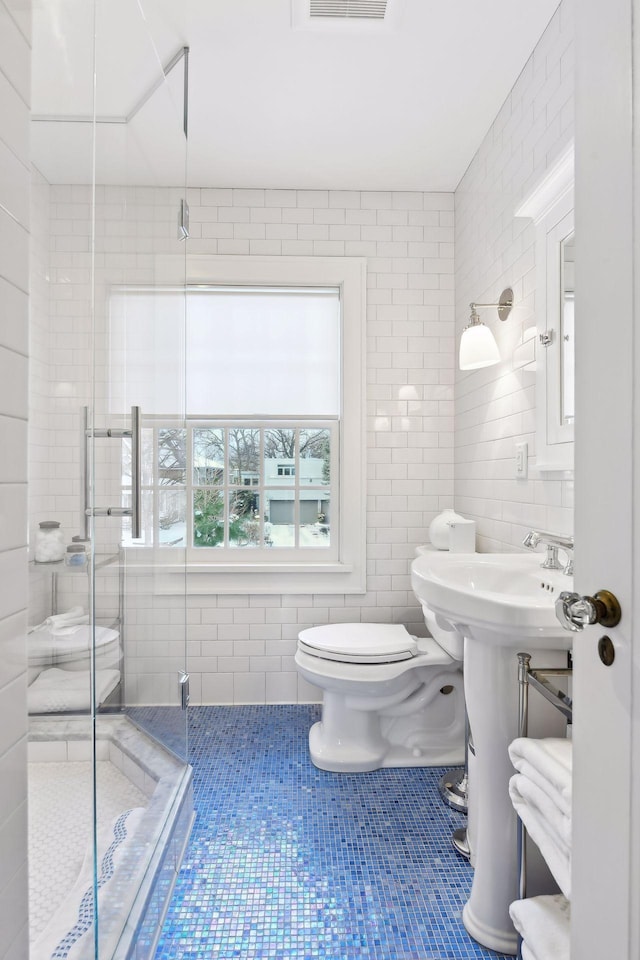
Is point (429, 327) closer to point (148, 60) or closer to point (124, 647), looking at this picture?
point (148, 60)

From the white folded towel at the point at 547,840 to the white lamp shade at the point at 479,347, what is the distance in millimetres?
1529

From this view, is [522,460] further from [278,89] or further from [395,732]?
[278,89]

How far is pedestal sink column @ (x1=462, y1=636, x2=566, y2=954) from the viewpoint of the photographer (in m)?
1.36

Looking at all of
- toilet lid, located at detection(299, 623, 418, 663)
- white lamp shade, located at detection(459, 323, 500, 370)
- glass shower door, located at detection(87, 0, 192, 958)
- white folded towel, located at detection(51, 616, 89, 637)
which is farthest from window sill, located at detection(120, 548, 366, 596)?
white folded towel, located at detection(51, 616, 89, 637)

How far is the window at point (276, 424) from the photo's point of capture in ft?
9.19

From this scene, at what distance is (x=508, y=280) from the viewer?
215cm

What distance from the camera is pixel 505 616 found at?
121cm

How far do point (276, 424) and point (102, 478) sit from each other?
1.68m

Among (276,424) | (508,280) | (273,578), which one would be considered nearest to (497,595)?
(508,280)

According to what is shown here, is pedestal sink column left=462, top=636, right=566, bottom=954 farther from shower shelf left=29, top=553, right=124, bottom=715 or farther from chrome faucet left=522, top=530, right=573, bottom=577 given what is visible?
shower shelf left=29, top=553, right=124, bottom=715

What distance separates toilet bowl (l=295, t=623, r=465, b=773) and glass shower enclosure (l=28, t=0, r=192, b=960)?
63 cm

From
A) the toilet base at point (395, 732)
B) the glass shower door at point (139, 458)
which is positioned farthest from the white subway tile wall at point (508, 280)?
the glass shower door at point (139, 458)

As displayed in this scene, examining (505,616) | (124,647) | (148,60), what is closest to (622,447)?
(505,616)

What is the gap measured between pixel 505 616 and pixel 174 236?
4.98ft
